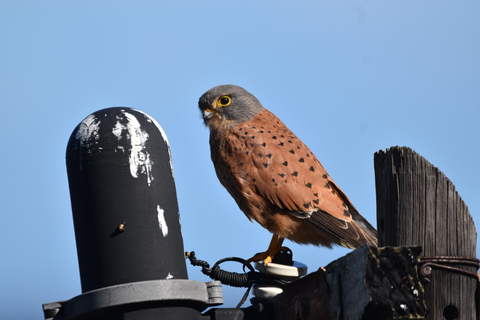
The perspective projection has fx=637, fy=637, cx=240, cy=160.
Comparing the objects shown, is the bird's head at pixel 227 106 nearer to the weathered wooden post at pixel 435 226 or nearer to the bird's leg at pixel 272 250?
the bird's leg at pixel 272 250

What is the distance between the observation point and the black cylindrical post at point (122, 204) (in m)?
2.88

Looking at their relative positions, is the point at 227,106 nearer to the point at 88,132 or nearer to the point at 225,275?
the point at 225,275

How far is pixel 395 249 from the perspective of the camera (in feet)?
7.48

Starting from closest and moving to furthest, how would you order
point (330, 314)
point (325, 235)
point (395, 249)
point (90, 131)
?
point (395, 249) < point (330, 314) < point (90, 131) < point (325, 235)

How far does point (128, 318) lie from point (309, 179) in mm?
1854

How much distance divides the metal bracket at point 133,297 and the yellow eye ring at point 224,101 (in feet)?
7.61

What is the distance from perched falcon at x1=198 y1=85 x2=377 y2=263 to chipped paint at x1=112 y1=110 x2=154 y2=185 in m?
1.28

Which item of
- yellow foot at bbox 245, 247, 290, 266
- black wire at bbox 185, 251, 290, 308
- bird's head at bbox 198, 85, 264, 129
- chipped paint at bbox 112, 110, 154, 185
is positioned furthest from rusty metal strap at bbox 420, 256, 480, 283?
bird's head at bbox 198, 85, 264, 129

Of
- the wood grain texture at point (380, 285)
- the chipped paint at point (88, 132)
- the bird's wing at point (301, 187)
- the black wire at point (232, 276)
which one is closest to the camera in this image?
the wood grain texture at point (380, 285)

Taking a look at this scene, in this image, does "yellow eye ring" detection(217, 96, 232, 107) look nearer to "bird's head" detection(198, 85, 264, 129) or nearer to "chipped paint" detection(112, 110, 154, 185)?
"bird's head" detection(198, 85, 264, 129)

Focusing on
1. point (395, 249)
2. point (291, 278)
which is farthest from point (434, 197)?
point (291, 278)

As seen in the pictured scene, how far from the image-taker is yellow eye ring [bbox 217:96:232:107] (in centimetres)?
503

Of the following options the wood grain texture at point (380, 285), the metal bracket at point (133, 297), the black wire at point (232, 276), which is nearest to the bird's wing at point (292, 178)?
the black wire at point (232, 276)

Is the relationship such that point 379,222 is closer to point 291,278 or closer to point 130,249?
point 291,278
